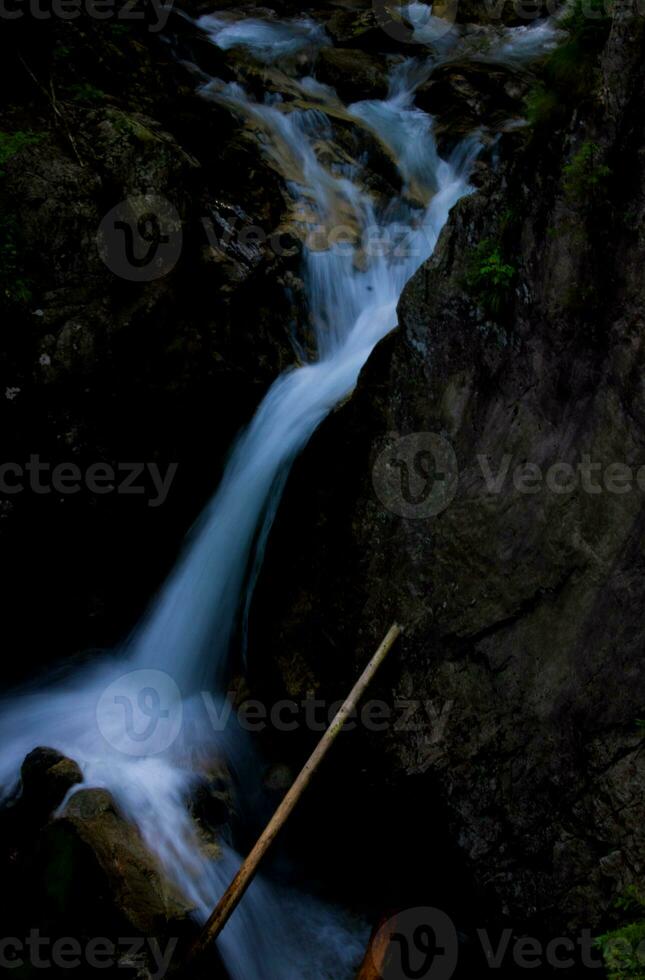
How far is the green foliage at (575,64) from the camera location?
4.40 meters

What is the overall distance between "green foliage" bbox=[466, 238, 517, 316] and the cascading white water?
1.89 meters

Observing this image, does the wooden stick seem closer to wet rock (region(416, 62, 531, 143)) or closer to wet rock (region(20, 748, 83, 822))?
wet rock (region(20, 748, 83, 822))

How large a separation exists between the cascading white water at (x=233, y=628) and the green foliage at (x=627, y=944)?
186 centimetres

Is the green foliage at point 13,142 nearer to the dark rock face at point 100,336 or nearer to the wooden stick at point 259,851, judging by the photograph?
the dark rock face at point 100,336

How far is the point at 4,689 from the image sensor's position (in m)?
5.84

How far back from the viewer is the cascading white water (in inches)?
185

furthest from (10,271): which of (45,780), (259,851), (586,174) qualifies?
(259,851)

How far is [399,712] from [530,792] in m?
0.93

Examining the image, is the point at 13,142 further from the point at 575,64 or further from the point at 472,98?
the point at 472,98

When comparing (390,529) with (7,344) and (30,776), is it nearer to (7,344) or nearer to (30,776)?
(30,776)

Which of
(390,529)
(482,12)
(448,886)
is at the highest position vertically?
(482,12)

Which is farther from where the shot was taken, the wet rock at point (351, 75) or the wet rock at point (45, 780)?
the wet rock at point (351, 75)

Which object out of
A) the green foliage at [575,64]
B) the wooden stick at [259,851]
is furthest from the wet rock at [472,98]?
the wooden stick at [259,851]

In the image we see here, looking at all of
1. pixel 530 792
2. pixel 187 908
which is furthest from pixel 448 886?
pixel 187 908
